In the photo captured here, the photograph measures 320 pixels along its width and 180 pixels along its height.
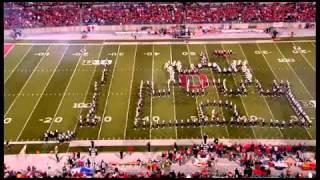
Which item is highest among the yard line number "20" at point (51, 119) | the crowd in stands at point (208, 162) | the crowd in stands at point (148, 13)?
the crowd in stands at point (148, 13)

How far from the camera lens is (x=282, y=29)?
44781 mm

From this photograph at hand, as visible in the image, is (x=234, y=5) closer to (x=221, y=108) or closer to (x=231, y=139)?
(x=221, y=108)

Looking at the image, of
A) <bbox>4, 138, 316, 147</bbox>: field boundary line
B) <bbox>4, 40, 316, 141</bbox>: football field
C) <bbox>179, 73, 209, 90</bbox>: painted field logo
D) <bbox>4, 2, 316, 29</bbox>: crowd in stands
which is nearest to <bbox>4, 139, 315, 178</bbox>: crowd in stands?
<bbox>4, 138, 316, 147</bbox>: field boundary line

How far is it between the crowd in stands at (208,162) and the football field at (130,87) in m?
1.59

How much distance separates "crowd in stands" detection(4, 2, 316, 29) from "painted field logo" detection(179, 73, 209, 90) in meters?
12.7

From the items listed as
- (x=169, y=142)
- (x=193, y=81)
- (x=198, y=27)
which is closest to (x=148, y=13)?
(x=198, y=27)

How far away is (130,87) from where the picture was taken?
3316cm

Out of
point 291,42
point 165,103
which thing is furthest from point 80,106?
point 291,42

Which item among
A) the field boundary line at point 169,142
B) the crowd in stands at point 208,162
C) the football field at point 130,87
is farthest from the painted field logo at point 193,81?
the crowd in stands at point 208,162

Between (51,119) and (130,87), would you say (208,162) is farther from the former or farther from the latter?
(130,87)

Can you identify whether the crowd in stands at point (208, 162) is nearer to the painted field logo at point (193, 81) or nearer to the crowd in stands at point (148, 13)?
the painted field logo at point (193, 81)

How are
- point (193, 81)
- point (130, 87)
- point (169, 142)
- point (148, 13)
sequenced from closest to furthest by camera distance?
point (169, 142), point (130, 87), point (193, 81), point (148, 13)

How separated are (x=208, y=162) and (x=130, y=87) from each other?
10.2m

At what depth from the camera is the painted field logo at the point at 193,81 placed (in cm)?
3294
